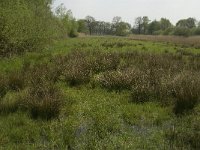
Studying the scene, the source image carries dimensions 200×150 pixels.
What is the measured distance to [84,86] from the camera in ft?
35.5

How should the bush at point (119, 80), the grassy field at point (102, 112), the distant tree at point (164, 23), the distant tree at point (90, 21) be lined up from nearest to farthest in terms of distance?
the grassy field at point (102, 112) → the bush at point (119, 80) → the distant tree at point (164, 23) → the distant tree at point (90, 21)

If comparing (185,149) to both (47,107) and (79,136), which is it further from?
(47,107)

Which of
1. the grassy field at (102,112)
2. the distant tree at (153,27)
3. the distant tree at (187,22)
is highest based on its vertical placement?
the distant tree at (187,22)

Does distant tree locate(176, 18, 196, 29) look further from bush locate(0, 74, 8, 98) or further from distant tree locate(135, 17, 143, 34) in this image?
bush locate(0, 74, 8, 98)

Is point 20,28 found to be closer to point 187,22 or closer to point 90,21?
point 187,22

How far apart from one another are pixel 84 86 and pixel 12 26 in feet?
20.6

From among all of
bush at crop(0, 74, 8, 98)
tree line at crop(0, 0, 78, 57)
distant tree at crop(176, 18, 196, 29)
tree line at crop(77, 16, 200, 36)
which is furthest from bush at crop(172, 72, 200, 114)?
distant tree at crop(176, 18, 196, 29)

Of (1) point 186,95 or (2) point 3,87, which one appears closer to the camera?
(1) point 186,95

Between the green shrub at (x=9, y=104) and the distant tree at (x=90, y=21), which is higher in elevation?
the distant tree at (x=90, y=21)

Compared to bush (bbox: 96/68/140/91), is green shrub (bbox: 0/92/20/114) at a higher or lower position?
lower

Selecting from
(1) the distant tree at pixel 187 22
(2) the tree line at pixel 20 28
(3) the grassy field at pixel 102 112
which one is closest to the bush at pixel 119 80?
(3) the grassy field at pixel 102 112

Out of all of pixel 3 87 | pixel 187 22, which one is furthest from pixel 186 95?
pixel 187 22

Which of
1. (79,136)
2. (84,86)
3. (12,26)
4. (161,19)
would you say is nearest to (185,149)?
(79,136)

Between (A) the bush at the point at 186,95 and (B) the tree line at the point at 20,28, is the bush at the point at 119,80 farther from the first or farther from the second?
(B) the tree line at the point at 20,28
